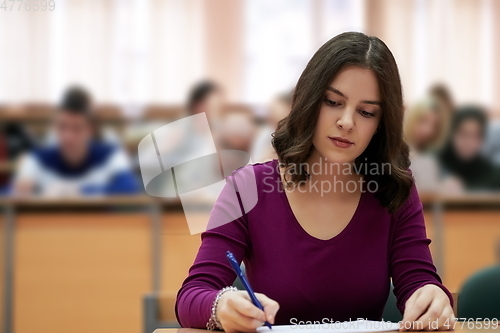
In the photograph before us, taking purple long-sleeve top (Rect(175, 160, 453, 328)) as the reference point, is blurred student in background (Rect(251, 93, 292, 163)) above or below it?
above

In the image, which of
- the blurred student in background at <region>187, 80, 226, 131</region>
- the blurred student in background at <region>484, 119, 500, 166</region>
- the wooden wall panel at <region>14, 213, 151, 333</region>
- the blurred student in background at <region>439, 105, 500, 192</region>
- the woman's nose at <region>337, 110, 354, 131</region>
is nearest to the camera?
the woman's nose at <region>337, 110, 354, 131</region>

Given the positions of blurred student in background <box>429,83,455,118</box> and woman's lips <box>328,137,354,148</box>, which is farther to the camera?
blurred student in background <box>429,83,455,118</box>

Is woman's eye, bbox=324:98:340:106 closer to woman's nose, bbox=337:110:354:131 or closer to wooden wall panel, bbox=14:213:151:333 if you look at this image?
woman's nose, bbox=337:110:354:131

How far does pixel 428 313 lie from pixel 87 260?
1928mm

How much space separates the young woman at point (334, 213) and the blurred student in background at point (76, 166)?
6.57ft

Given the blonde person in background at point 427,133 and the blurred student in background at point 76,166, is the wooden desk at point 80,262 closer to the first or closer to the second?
the blurred student in background at point 76,166

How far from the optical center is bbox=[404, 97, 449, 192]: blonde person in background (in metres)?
3.43

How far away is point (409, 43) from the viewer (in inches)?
206

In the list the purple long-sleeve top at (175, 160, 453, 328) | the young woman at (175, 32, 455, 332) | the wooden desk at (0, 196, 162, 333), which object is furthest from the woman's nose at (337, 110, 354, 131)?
the wooden desk at (0, 196, 162, 333)

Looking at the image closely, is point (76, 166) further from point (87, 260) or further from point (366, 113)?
point (366, 113)

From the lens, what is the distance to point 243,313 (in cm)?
93

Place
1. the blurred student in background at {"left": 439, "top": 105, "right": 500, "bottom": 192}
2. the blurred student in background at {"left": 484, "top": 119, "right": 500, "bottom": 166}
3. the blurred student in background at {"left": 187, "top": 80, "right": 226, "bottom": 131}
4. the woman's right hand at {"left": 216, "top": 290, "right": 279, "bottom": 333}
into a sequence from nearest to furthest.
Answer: the woman's right hand at {"left": 216, "top": 290, "right": 279, "bottom": 333} → the blurred student in background at {"left": 439, "top": 105, "right": 500, "bottom": 192} → the blurred student in background at {"left": 187, "top": 80, "right": 226, "bottom": 131} → the blurred student in background at {"left": 484, "top": 119, "right": 500, "bottom": 166}

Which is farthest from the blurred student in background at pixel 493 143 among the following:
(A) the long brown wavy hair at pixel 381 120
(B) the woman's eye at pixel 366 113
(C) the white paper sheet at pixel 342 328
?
(C) the white paper sheet at pixel 342 328

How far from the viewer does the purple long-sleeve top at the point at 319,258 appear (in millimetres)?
1172
